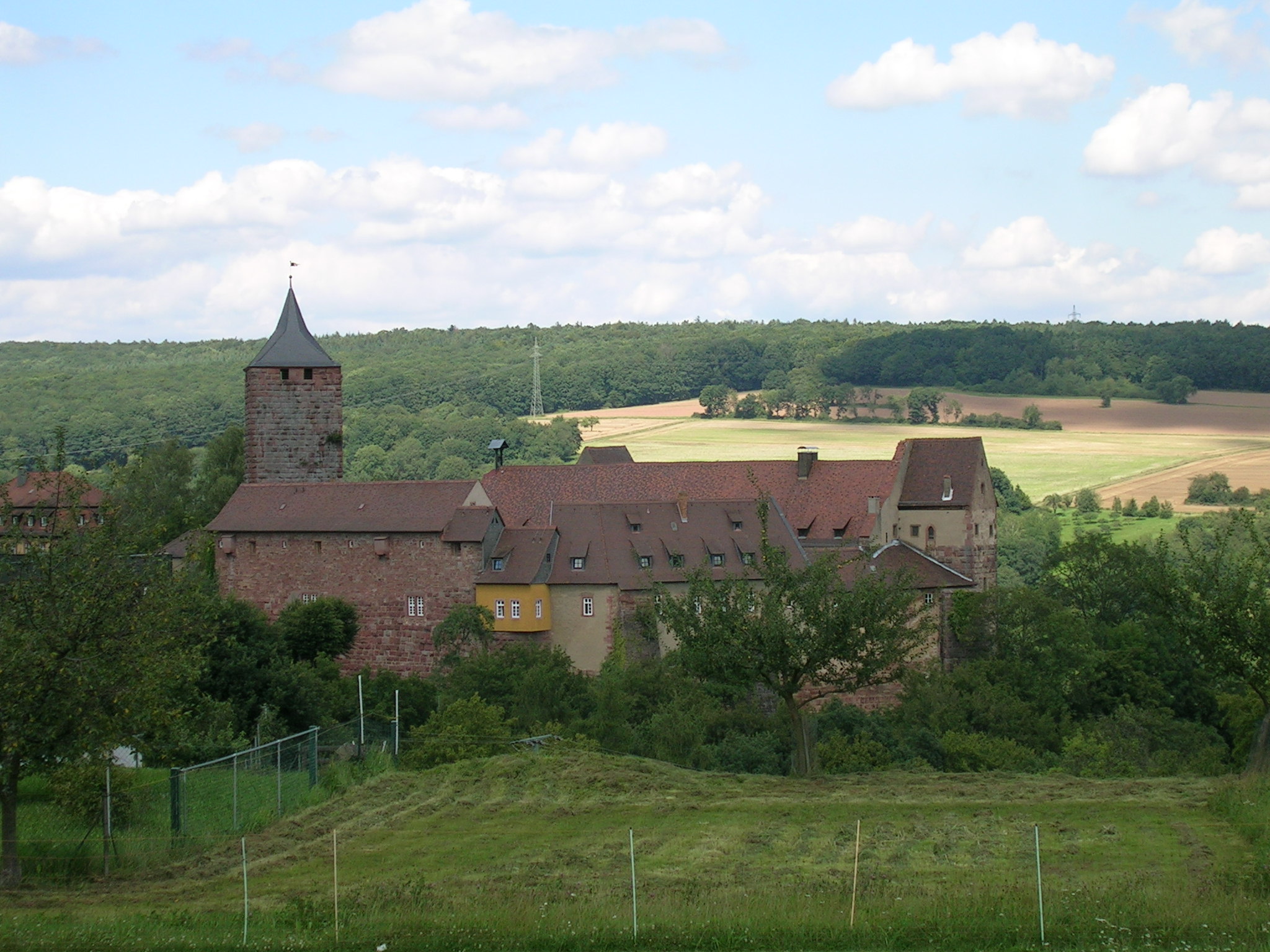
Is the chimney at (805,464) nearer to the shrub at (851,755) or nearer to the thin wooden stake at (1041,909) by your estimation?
the shrub at (851,755)

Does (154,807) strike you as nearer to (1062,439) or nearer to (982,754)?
(982,754)

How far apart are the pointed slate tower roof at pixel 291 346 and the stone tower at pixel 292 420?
0.03 metres

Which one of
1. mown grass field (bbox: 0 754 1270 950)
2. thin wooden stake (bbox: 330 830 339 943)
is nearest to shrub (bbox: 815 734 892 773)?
mown grass field (bbox: 0 754 1270 950)

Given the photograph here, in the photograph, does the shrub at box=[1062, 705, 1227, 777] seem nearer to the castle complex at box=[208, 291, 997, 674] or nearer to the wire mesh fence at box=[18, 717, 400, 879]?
the castle complex at box=[208, 291, 997, 674]

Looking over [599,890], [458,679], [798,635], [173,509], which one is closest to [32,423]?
[173,509]

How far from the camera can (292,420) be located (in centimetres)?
6391

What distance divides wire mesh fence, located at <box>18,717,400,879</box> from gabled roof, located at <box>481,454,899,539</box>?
106 ft

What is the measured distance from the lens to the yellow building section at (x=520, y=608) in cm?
5203

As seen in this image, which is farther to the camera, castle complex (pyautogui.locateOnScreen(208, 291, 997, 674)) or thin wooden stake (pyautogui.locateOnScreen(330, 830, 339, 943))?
castle complex (pyautogui.locateOnScreen(208, 291, 997, 674))

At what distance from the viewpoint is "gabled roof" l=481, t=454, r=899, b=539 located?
5956 centimetres

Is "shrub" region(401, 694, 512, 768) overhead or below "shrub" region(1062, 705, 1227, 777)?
overhead

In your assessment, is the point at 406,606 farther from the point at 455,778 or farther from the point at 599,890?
the point at 599,890

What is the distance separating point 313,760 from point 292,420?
38.6m

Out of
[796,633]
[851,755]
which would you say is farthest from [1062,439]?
[796,633]
